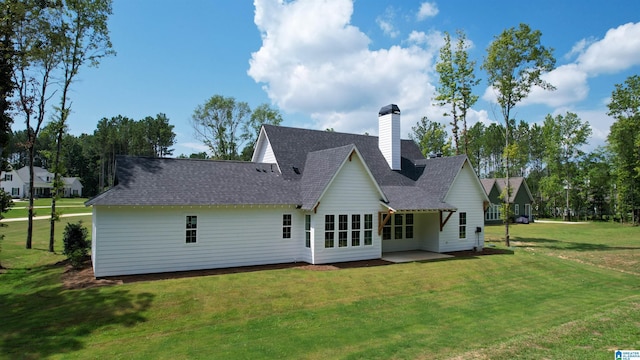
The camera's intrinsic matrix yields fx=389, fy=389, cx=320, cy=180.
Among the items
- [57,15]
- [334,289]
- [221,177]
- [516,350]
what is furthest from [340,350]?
[57,15]

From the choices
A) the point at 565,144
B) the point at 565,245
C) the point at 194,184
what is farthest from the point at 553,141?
the point at 194,184

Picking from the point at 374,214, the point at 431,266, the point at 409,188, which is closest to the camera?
the point at 431,266

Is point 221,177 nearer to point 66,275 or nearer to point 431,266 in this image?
point 66,275

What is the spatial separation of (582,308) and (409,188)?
11.7 metres

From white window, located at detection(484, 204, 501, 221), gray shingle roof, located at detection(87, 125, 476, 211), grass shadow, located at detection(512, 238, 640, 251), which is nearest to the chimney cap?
gray shingle roof, located at detection(87, 125, 476, 211)

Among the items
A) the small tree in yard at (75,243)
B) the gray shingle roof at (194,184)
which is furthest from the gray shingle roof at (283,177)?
the small tree in yard at (75,243)

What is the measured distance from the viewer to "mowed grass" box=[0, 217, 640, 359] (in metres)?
9.40

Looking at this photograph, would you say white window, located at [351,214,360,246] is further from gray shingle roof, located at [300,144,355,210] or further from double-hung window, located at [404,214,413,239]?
double-hung window, located at [404,214,413,239]

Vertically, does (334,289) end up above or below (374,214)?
below

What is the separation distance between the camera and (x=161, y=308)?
12.0m

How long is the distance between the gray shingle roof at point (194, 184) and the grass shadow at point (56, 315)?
3683 millimetres

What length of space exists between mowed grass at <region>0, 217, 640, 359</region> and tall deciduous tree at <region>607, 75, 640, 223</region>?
40538 mm

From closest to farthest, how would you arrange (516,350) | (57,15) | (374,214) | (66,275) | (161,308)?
1. (516,350)
2. (161,308)
3. (66,275)
4. (374,214)
5. (57,15)

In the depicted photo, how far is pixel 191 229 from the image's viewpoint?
1698 centimetres
